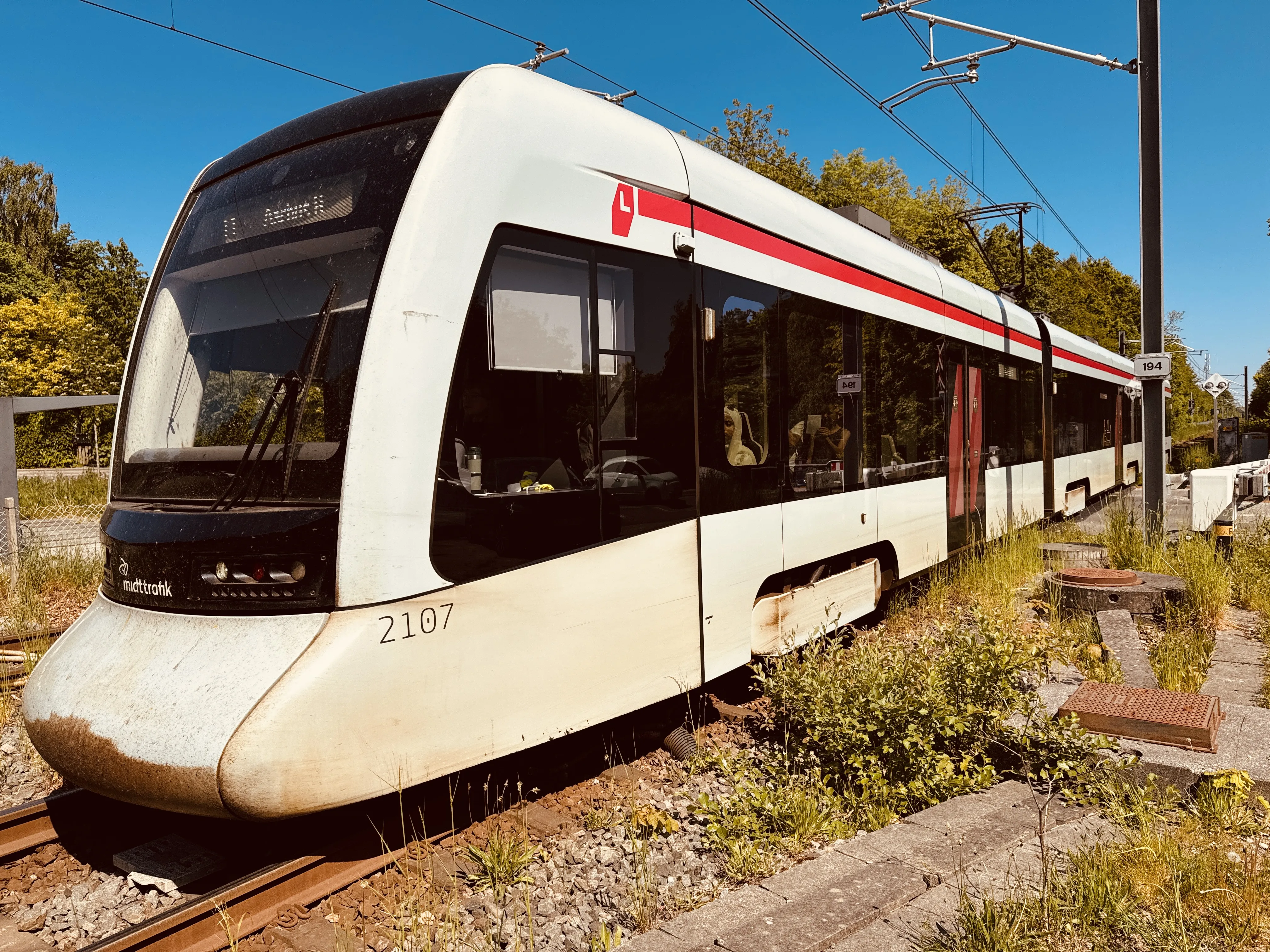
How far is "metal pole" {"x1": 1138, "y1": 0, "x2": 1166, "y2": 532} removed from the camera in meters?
9.82

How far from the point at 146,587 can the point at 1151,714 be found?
4.57 metres

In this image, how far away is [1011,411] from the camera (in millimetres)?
11641

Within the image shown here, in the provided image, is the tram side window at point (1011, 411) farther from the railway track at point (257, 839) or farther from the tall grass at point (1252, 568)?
the railway track at point (257, 839)

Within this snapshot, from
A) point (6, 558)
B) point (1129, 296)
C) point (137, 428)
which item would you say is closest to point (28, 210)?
point (6, 558)

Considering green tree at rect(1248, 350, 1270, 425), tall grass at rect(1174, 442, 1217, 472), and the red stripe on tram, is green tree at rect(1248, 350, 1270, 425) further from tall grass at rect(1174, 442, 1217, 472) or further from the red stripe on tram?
the red stripe on tram

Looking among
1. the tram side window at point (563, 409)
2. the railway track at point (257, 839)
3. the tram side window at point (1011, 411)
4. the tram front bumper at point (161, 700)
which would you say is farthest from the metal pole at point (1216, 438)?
the tram front bumper at point (161, 700)

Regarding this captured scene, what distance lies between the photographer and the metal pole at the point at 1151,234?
387 inches

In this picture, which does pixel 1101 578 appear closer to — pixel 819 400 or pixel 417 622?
pixel 819 400

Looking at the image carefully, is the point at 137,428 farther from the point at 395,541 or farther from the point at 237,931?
the point at 237,931

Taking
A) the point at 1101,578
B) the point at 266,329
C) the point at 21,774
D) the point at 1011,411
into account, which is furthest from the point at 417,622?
the point at 1011,411

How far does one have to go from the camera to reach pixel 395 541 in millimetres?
3438

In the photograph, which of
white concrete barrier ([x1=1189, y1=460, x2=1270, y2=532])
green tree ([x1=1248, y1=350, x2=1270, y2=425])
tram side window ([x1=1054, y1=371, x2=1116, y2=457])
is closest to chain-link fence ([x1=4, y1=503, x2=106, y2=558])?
white concrete barrier ([x1=1189, y1=460, x2=1270, y2=532])

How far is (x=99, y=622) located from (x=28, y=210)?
65490 mm

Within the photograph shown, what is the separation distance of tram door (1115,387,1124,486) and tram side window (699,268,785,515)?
17.0m
